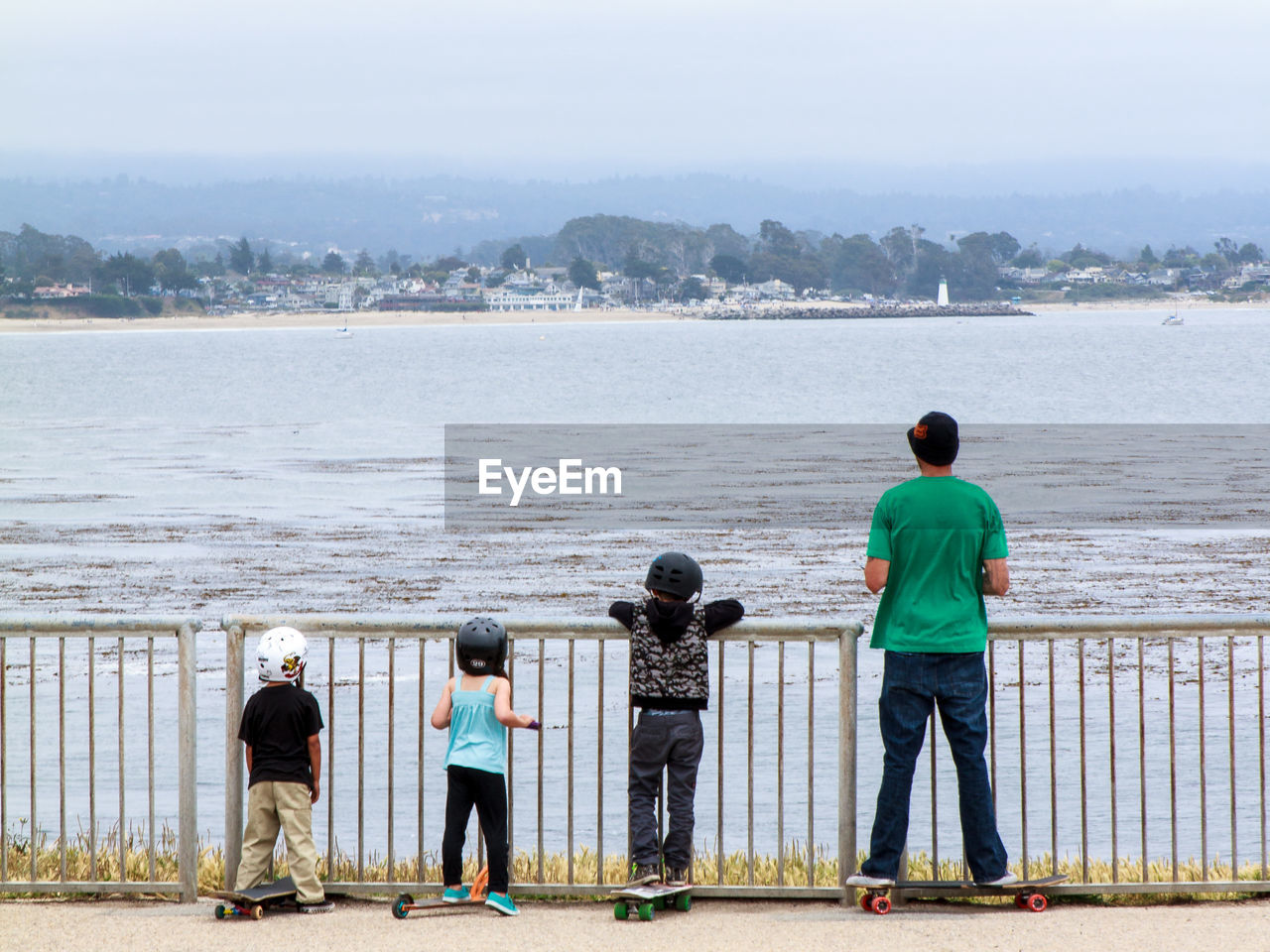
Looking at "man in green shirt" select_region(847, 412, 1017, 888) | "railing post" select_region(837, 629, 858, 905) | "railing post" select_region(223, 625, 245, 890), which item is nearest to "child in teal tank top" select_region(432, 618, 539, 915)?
"railing post" select_region(223, 625, 245, 890)

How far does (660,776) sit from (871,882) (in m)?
0.95

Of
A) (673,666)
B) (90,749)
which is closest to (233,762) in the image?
(90,749)

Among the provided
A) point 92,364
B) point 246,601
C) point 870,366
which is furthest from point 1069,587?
point 92,364

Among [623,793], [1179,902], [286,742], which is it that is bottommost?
[623,793]

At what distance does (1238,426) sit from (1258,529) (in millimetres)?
33340

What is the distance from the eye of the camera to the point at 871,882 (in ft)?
21.7

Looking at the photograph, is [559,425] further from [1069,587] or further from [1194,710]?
[1194,710]

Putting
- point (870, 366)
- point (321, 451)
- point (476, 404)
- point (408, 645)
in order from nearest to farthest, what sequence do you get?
point (408, 645), point (321, 451), point (476, 404), point (870, 366)

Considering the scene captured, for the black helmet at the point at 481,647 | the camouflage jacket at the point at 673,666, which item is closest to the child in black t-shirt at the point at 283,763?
the black helmet at the point at 481,647

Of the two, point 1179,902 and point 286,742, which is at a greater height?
point 286,742

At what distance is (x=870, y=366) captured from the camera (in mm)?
126250

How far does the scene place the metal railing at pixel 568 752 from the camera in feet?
22.1

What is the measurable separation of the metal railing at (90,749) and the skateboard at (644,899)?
180 cm

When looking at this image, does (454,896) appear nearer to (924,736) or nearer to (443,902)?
(443,902)
